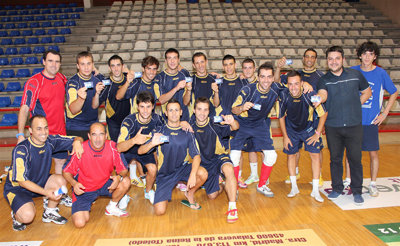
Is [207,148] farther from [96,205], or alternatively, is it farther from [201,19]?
[201,19]

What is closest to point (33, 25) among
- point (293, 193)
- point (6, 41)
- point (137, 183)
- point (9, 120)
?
point (6, 41)

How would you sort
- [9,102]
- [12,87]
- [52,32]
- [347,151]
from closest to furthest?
[347,151] → [9,102] → [12,87] → [52,32]

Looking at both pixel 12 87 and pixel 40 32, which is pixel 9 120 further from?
pixel 40 32

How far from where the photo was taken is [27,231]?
338 cm

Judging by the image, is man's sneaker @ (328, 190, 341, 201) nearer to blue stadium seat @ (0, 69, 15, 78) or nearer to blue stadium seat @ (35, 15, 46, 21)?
Answer: blue stadium seat @ (0, 69, 15, 78)

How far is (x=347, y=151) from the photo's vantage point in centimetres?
398

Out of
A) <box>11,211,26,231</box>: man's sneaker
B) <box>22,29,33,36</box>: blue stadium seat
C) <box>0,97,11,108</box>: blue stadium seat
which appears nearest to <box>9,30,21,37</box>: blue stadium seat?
<box>22,29,33,36</box>: blue stadium seat

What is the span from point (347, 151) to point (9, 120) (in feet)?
28.0

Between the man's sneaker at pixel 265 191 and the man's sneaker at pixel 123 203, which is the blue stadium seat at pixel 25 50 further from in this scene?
the man's sneaker at pixel 265 191

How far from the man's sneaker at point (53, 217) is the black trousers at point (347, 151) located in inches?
147

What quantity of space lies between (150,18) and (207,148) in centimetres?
1042

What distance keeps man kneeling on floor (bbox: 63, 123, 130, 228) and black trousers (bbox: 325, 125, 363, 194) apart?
114 inches

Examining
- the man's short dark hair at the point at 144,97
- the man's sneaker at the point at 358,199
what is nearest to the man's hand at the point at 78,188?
the man's short dark hair at the point at 144,97

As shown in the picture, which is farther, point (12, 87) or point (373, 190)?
point (12, 87)
